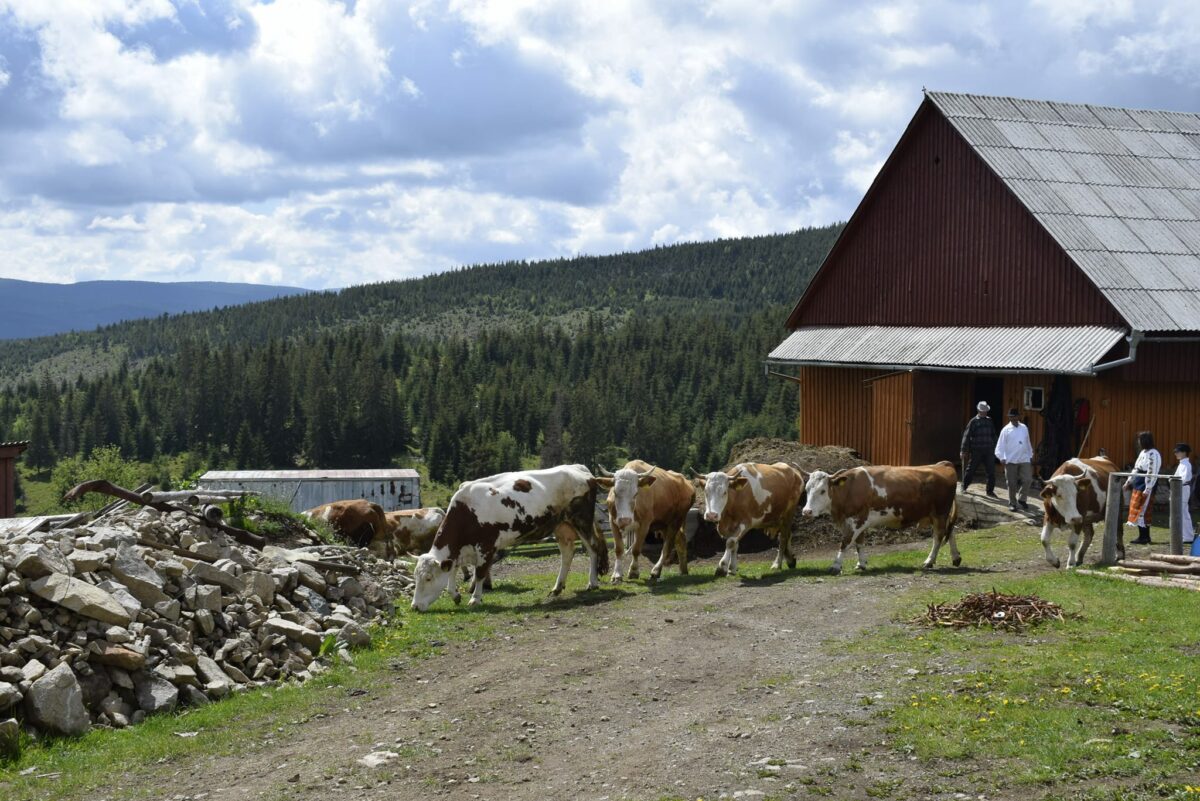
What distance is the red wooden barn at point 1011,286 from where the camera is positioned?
2461cm

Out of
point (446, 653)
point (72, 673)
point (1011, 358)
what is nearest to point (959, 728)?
point (446, 653)

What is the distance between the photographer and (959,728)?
952cm

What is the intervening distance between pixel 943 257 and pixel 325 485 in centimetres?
2752

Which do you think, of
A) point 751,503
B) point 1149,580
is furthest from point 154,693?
point 1149,580

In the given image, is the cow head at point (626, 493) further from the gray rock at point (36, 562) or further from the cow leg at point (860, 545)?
the gray rock at point (36, 562)

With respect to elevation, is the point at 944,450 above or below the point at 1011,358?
below

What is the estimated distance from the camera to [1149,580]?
15.7 meters

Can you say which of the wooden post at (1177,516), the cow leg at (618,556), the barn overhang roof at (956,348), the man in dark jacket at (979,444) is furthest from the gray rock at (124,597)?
the barn overhang roof at (956,348)

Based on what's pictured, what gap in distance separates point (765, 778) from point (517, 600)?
9257 mm

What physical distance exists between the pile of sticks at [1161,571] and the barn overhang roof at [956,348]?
775 centimetres

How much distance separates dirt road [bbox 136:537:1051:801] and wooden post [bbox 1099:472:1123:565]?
4452 mm

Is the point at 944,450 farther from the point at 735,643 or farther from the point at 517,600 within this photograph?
the point at 735,643

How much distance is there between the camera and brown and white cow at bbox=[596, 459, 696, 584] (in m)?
18.4

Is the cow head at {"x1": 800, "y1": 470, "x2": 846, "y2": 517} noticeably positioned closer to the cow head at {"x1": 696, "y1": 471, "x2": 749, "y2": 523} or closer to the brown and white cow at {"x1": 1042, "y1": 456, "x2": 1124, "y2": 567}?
the cow head at {"x1": 696, "y1": 471, "x2": 749, "y2": 523}
